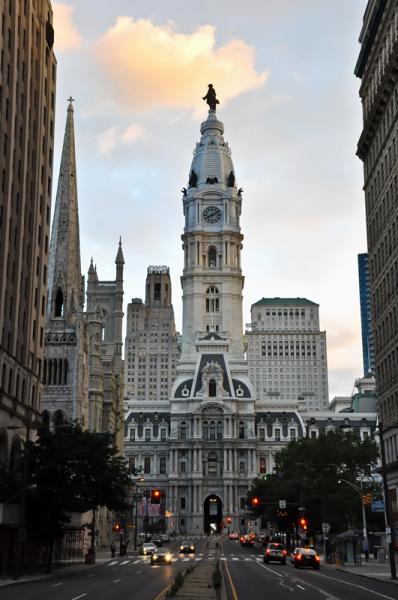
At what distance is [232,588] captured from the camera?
36875 mm

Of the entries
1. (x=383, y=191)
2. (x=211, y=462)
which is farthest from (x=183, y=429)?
(x=383, y=191)

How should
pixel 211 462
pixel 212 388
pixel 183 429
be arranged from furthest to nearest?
pixel 212 388 → pixel 183 429 → pixel 211 462

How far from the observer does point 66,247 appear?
104 metres

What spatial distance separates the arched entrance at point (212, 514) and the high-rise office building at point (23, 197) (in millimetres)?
107495

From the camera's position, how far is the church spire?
103 meters

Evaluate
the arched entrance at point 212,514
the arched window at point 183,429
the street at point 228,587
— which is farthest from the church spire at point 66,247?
the arched entrance at point 212,514

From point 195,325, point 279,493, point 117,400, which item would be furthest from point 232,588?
point 195,325

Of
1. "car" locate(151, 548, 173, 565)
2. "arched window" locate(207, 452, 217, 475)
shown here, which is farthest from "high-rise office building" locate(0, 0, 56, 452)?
"arched window" locate(207, 452, 217, 475)

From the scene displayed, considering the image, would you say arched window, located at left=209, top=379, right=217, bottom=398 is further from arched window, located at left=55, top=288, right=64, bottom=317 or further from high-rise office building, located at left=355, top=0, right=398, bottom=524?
high-rise office building, located at left=355, top=0, right=398, bottom=524

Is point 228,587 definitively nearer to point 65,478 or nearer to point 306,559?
point 65,478

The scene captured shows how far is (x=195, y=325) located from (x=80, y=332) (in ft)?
317

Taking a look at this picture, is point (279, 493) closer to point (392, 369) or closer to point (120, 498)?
point (392, 369)

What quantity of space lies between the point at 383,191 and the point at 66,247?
153ft

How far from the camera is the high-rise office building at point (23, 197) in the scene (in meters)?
61.0
